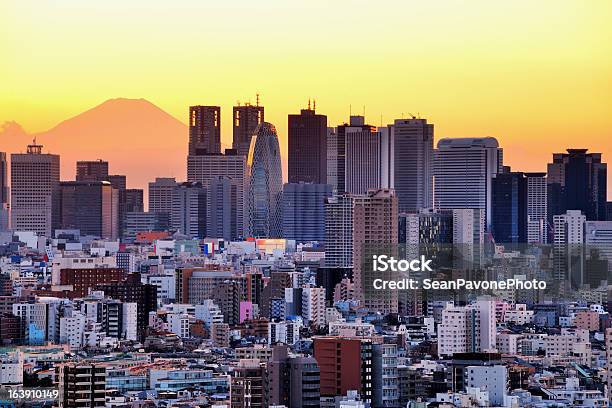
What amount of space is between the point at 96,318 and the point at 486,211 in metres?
14.0

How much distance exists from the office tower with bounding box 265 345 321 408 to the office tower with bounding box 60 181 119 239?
24.7 meters

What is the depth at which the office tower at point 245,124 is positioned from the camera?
35.7 metres

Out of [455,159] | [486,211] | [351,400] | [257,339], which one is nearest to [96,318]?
[257,339]

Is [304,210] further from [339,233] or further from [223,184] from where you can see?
[339,233]

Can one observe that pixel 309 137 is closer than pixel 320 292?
No

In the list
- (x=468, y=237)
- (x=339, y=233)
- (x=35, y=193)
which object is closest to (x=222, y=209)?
(x=35, y=193)

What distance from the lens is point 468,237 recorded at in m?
29.0

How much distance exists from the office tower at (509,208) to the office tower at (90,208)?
23.5 feet

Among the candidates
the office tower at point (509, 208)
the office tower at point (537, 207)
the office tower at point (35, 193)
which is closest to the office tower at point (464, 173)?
the office tower at point (509, 208)

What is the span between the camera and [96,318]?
20.5m

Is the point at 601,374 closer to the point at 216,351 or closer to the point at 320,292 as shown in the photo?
the point at 216,351

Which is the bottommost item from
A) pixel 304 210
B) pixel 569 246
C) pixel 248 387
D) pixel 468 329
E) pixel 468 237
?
pixel 248 387

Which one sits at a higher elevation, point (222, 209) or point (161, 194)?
point (161, 194)

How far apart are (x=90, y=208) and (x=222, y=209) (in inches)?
150
